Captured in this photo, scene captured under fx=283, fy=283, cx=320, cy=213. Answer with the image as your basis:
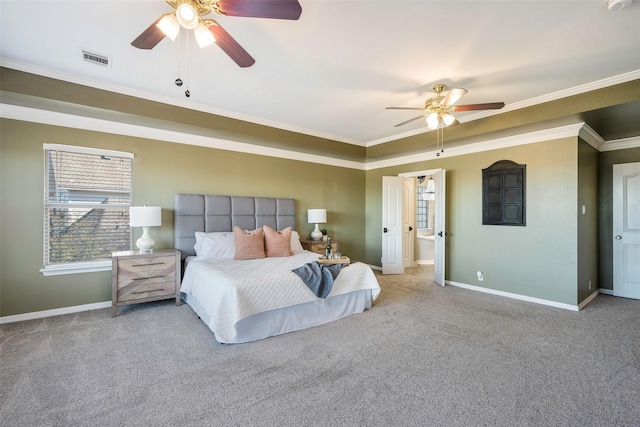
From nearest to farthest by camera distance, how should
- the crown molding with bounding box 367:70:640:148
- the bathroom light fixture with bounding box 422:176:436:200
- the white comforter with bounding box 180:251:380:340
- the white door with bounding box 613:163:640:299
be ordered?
the white comforter with bounding box 180:251:380:340, the crown molding with bounding box 367:70:640:148, the white door with bounding box 613:163:640:299, the bathroom light fixture with bounding box 422:176:436:200

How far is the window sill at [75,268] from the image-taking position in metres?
3.47

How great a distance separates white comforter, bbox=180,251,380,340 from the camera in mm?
2691

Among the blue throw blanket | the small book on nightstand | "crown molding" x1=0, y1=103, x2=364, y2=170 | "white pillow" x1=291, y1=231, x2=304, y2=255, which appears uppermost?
"crown molding" x1=0, y1=103, x2=364, y2=170

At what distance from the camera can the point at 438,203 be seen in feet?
17.0

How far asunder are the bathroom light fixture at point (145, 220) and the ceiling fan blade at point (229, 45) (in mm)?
2411

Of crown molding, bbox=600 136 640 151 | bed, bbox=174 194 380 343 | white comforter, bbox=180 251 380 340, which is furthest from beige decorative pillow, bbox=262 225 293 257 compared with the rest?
crown molding, bbox=600 136 640 151

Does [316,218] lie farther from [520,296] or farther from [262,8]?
[262,8]

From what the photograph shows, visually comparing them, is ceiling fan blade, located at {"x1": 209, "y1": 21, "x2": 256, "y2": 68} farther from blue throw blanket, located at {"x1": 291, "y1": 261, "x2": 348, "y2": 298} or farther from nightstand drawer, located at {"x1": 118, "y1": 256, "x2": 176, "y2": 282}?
nightstand drawer, located at {"x1": 118, "y1": 256, "x2": 176, "y2": 282}

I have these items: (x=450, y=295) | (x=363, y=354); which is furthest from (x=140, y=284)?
(x=450, y=295)

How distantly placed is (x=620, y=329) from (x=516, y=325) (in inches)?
44.5

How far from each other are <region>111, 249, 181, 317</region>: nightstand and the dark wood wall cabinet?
191 inches

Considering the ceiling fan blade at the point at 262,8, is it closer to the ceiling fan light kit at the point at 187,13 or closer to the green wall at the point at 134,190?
the ceiling fan light kit at the point at 187,13

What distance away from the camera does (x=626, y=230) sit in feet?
14.9

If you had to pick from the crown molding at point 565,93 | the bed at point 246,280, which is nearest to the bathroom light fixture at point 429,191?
the crown molding at point 565,93
